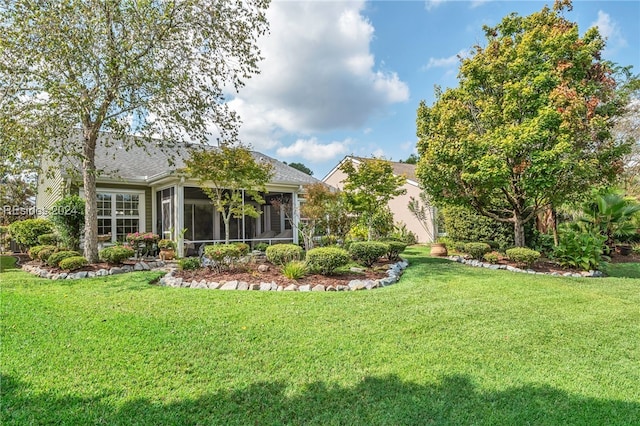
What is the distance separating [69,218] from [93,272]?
3679mm

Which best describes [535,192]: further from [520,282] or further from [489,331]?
[489,331]

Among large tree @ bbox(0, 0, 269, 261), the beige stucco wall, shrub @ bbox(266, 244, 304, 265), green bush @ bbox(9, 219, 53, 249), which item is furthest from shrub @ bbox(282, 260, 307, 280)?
the beige stucco wall

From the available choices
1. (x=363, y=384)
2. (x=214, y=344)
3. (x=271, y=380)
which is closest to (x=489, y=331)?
(x=363, y=384)

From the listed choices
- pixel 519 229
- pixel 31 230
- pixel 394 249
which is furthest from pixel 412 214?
pixel 31 230

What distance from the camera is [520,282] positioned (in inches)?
320

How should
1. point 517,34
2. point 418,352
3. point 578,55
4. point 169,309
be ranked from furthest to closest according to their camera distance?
point 517,34 → point 578,55 → point 169,309 → point 418,352

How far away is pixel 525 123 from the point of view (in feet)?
32.4

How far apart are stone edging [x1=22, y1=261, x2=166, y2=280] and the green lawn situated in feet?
5.85

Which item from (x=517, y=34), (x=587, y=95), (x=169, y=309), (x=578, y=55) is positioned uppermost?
(x=517, y=34)

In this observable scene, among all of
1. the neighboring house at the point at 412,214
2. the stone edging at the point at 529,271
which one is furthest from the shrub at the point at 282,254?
the neighboring house at the point at 412,214

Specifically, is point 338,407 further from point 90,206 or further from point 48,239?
point 48,239

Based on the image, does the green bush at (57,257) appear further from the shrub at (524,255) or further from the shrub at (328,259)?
the shrub at (524,255)

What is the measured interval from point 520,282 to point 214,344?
707 centimetres

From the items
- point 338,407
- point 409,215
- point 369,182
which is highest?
point 369,182
